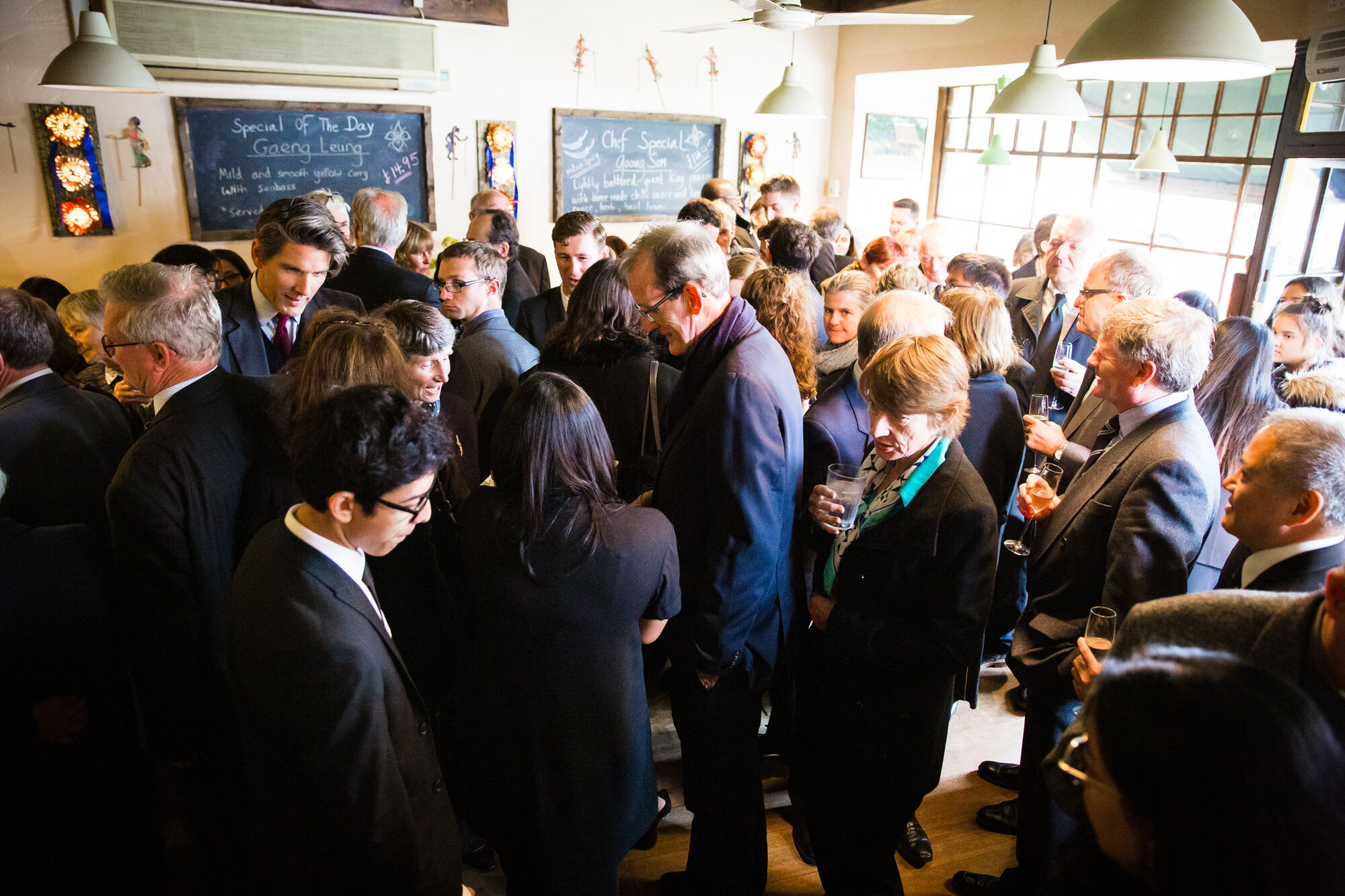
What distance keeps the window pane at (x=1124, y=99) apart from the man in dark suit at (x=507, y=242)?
5223 mm

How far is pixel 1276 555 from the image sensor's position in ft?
4.97

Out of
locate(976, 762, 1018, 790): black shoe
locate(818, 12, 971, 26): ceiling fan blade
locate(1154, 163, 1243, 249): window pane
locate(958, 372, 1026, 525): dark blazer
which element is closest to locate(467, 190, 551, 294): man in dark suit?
locate(818, 12, 971, 26): ceiling fan blade

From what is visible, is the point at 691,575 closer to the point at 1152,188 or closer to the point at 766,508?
the point at 766,508

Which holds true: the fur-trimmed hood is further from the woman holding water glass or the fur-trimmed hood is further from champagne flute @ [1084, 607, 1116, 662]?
champagne flute @ [1084, 607, 1116, 662]

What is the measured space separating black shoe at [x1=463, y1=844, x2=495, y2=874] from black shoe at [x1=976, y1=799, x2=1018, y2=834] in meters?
1.54

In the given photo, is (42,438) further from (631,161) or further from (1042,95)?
(631,161)

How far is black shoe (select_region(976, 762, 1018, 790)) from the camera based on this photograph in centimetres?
272

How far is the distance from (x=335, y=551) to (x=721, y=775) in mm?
1159

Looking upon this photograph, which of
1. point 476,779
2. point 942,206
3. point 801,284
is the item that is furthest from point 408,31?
point 476,779

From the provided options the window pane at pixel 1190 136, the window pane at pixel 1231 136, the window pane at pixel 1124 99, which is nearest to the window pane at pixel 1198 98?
the window pane at pixel 1190 136

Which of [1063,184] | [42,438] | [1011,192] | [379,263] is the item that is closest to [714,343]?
[42,438]

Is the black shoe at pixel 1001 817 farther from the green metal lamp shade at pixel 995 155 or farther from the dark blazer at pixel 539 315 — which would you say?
the green metal lamp shade at pixel 995 155

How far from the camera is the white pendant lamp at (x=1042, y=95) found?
371 centimetres

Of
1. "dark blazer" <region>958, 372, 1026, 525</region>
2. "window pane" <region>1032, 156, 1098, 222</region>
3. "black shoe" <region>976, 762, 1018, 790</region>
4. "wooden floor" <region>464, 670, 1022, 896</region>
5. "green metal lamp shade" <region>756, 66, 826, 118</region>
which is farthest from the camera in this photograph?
"window pane" <region>1032, 156, 1098, 222</region>
